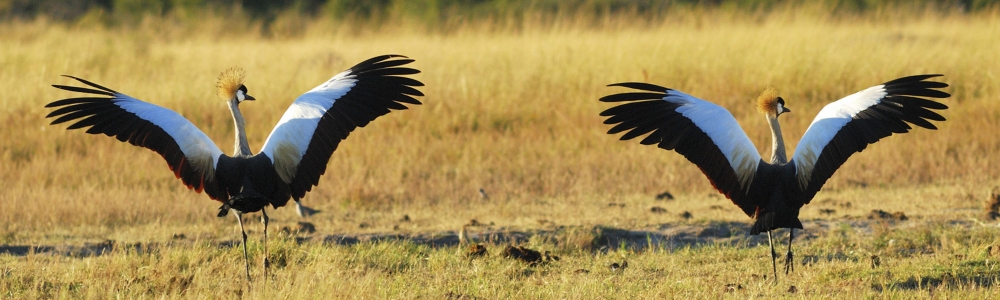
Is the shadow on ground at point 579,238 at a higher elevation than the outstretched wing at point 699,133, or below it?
below

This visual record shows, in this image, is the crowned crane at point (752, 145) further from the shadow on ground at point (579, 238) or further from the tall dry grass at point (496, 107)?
the tall dry grass at point (496, 107)

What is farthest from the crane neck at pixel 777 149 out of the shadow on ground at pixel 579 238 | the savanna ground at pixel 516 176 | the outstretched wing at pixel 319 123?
the outstretched wing at pixel 319 123

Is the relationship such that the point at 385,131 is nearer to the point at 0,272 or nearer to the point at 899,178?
the point at 899,178

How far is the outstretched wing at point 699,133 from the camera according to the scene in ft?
16.8

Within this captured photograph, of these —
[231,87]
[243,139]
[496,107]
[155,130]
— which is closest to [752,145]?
[243,139]

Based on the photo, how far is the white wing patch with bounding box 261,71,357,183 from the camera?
17.8 feet

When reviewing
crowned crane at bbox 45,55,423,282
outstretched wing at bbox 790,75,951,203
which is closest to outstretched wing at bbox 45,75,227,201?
crowned crane at bbox 45,55,423,282

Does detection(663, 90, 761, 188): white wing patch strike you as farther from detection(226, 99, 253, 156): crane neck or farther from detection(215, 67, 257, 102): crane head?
detection(215, 67, 257, 102): crane head

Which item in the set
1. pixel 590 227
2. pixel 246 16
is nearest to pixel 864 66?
pixel 590 227

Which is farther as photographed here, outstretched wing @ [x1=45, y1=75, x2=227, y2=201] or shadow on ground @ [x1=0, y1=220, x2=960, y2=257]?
shadow on ground @ [x1=0, y1=220, x2=960, y2=257]

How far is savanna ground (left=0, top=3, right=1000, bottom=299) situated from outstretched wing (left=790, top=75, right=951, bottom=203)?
0.52 metres

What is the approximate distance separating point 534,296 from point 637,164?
14.6 feet

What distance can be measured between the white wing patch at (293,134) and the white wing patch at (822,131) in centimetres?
221

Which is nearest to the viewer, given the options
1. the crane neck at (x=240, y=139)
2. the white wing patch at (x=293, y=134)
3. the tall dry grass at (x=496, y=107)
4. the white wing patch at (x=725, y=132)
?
the white wing patch at (x=725, y=132)
